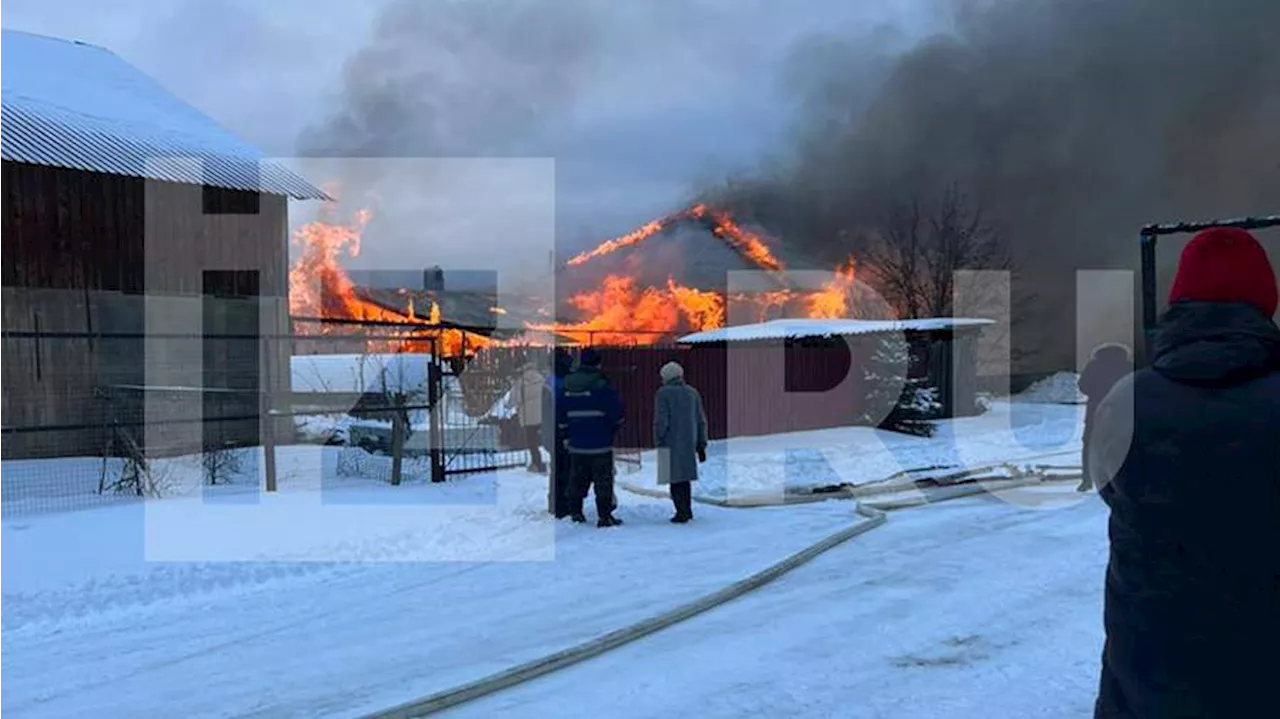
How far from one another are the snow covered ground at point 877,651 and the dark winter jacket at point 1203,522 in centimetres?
216

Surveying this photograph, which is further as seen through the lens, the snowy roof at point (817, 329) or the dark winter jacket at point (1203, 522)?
the snowy roof at point (817, 329)

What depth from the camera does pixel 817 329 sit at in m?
18.8

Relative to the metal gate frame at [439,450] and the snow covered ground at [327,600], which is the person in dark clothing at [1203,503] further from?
the metal gate frame at [439,450]

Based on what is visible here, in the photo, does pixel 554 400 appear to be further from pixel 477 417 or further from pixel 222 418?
pixel 477 417

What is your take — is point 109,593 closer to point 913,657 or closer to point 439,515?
point 439,515

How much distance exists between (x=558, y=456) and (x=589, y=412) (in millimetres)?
710

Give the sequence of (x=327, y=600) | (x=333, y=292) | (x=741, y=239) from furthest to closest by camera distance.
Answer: (x=741, y=239) < (x=333, y=292) < (x=327, y=600)

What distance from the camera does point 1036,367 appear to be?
2628 cm

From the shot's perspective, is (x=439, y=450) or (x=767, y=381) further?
(x=767, y=381)

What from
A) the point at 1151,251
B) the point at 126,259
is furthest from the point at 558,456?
the point at 126,259

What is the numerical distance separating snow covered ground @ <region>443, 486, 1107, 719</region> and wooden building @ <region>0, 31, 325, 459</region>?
8699mm

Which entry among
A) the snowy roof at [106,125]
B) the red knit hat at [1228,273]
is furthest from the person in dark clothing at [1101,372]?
the snowy roof at [106,125]

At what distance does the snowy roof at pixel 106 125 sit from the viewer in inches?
516

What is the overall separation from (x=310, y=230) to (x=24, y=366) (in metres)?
10.8
